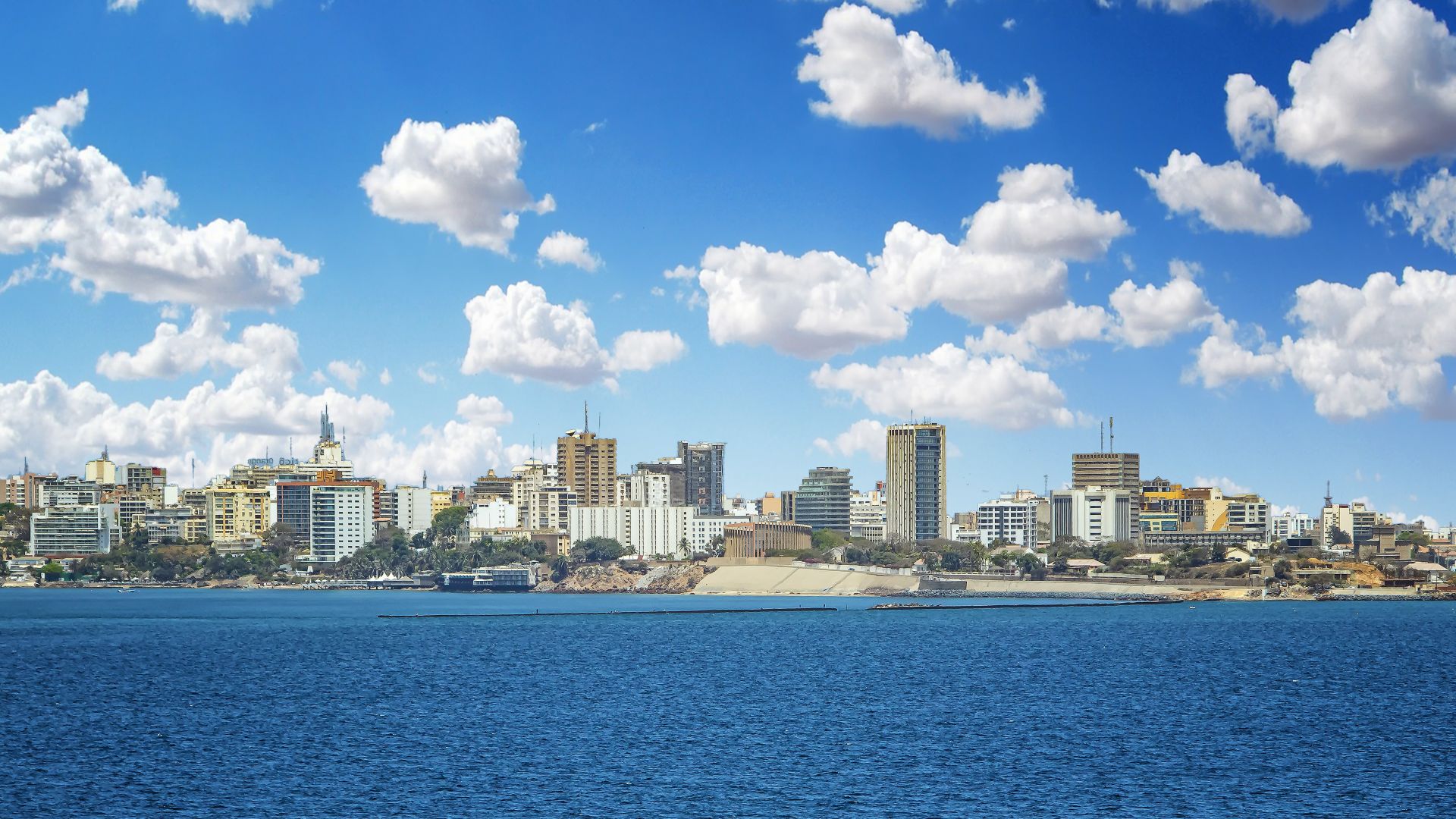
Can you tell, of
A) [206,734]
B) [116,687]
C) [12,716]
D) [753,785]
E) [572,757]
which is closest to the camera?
[753,785]

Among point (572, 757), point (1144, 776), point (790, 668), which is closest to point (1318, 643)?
point (790, 668)

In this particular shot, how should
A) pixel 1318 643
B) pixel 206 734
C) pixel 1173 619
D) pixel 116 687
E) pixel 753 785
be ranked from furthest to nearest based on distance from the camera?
1. pixel 1173 619
2. pixel 1318 643
3. pixel 116 687
4. pixel 206 734
5. pixel 753 785

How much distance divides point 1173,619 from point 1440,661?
6308 cm

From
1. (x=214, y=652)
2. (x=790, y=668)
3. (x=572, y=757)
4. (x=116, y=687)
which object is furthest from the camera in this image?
(x=214, y=652)

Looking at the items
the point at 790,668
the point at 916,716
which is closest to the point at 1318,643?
the point at 790,668

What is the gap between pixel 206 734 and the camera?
6931cm

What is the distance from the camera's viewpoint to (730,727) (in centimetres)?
7175

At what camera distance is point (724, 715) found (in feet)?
250

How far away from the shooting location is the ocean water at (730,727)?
53.7m

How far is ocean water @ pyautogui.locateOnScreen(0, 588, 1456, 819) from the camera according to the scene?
53.7m

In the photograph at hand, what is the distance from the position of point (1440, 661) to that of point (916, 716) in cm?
5490

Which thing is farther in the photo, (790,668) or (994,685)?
(790,668)

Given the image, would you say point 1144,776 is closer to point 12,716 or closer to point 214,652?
point 12,716

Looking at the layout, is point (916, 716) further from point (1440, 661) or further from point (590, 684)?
point (1440, 661)
